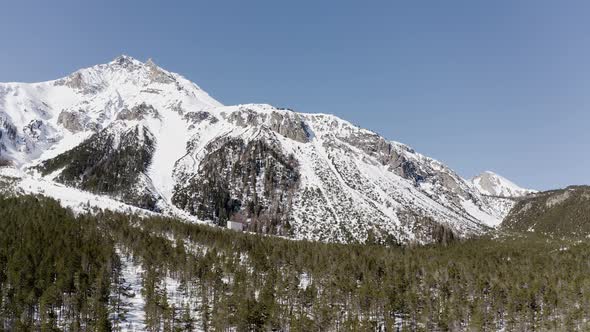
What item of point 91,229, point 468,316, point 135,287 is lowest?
point 468,316

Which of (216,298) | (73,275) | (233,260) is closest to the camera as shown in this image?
(73,275)

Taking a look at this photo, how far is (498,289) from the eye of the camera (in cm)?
16200

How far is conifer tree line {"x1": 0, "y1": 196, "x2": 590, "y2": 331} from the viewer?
11500 cm

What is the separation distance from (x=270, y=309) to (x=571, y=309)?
98.1m

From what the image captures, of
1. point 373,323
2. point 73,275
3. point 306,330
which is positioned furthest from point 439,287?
point 73,275

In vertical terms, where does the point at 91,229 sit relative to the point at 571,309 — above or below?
above

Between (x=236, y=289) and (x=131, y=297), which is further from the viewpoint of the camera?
(x=236, y=289)

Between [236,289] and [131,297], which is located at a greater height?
[236,289]

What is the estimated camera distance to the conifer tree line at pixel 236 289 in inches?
4528

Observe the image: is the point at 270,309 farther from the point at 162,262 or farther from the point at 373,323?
the point at 162,262

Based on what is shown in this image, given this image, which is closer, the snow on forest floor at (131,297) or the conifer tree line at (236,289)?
the snow on forest floor at (131,297)

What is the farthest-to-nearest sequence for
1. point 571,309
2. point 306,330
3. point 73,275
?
point 571,309 → point 73,275 → point 306,330

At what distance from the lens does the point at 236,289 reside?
465 ft

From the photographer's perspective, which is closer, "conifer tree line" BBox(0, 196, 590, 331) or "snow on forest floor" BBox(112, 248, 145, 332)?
"snow on forest floor" BBox(112, 248, 145, 332)
